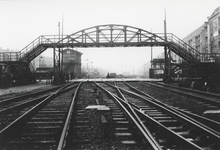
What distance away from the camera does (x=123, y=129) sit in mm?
4699

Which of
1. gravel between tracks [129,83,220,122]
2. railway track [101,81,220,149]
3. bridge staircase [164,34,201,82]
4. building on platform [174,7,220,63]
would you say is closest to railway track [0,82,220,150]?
railway track [101,81,220,149]

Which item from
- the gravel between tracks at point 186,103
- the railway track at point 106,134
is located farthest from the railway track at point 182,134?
the gravel between tracks at point 186,103

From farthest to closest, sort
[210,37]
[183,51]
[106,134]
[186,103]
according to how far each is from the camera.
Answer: [210,37] < [183,51] < [186,103] < [106,134]

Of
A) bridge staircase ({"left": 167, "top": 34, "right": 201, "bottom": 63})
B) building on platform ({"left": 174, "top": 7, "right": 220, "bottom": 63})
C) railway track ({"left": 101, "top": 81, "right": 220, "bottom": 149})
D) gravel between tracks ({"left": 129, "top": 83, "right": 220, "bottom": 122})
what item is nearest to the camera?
railway track ({"left": 101, "top": 81, "right": 220, "bottom": 149})

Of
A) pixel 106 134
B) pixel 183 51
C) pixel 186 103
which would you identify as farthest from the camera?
pixel 183 51

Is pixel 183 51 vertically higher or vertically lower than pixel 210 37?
lower

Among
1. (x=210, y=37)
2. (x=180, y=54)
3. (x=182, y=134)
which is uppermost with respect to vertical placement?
(x=210, y=37)

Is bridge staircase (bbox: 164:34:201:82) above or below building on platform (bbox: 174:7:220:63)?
below

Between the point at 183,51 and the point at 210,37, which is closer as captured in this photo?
the point at 183,51

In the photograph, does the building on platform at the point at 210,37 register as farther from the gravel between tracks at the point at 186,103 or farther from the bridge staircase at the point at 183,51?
the gravel between tracks at the point at 186,103

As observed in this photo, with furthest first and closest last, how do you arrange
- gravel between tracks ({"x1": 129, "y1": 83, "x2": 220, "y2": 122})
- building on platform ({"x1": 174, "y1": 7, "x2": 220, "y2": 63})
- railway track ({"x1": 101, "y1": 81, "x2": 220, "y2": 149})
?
building on platform ({"x1": 174, "y1": 7, "x2": 220, "y2": 63}) < gravel between tracks ({"x1": 129, "y1": 83, "x2": 220, "y2": 122}) < railway track ({"x1": 101, "y1": 81, "x2": 220, "y2": 149})

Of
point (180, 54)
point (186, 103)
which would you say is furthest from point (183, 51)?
point (186, 103)

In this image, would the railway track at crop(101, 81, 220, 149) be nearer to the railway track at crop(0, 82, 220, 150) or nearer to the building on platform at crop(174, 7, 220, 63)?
the railway track at crop(0, 82, 220, 150)

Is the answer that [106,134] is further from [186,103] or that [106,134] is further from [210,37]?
[210,37]
